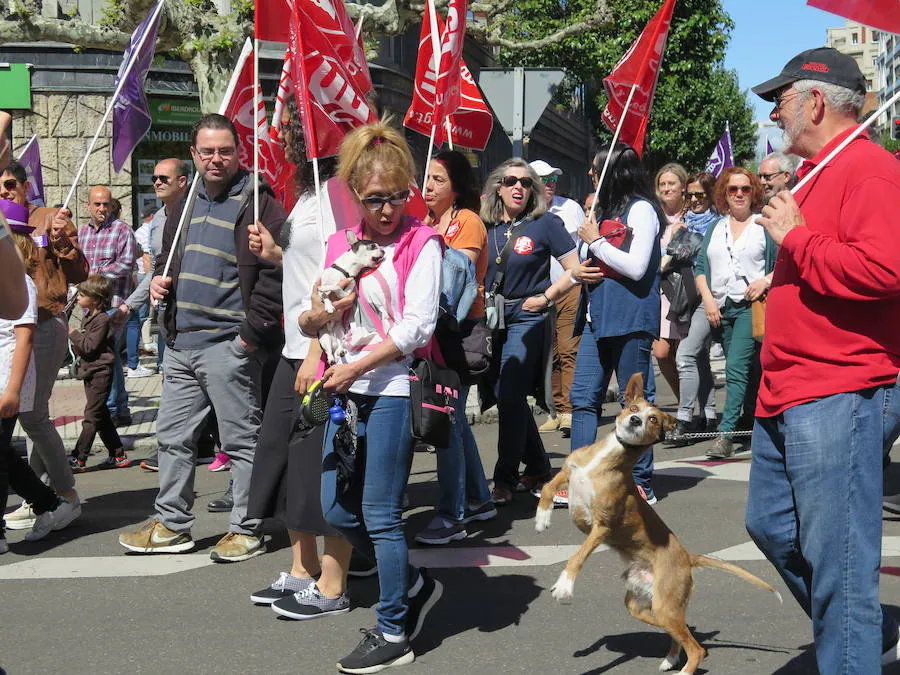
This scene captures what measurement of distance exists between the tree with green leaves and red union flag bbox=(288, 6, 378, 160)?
72.4 feet

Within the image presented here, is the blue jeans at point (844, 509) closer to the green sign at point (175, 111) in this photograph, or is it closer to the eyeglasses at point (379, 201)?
the eyeglasses at point (379, 201)

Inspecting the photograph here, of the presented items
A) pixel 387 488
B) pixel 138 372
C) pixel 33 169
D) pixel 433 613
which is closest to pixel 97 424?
pixel 33 169

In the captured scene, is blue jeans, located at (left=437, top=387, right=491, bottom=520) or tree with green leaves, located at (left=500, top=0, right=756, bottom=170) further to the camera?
tree with green leaves, located at (left=500, top=0, right=756, bottom=170)

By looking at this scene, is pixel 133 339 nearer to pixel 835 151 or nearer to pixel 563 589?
pixel 563 589

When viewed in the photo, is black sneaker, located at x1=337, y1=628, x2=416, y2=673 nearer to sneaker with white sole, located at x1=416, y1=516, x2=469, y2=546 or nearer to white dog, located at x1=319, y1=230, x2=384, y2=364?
white dog, located at x1=319, y1=230, x2=384, y2=364

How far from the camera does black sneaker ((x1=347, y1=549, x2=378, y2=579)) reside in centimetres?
541

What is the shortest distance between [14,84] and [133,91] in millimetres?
11072

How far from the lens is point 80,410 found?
10.6m

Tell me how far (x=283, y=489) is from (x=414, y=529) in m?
1.13

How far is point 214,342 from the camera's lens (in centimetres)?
582

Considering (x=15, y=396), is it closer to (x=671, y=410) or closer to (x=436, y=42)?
(x=436, y=42)

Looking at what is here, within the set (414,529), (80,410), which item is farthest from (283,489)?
(80,410)

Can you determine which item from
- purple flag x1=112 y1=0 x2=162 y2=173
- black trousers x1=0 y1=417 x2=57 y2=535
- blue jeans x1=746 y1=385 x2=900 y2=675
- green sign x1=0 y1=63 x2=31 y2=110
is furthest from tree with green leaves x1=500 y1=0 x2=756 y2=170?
blue jeans x1=746 y1=385 x2=900 y2=675

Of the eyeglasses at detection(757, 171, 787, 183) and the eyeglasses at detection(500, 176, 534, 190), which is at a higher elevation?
the eyeglasses at detection(757, 171, 787, 183)
